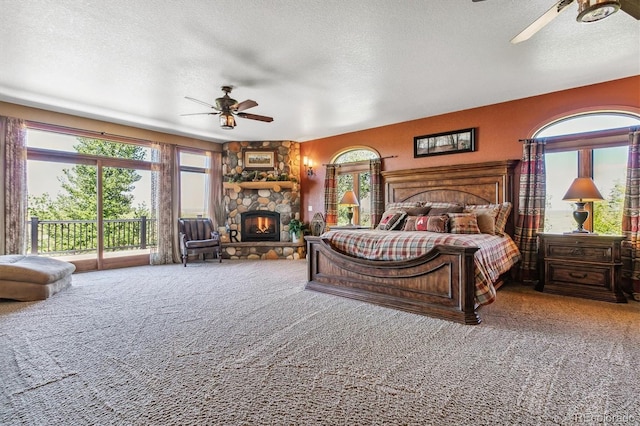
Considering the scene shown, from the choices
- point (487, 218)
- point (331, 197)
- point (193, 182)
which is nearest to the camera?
point (487, 218)

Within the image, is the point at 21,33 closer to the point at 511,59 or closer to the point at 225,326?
the point at 225,326

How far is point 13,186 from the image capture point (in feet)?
15.5

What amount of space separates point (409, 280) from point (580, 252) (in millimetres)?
2239

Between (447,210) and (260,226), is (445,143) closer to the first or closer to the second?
(447,210)

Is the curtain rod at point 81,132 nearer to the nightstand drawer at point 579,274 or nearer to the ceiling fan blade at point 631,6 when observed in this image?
the ceiling fan blade at point 631,6

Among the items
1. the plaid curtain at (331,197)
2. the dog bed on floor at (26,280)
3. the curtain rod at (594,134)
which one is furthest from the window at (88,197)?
the curtain rod at (594,134)

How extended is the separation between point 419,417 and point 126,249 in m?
6.89

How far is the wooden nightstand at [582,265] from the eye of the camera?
358cm

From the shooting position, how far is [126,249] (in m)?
6.67

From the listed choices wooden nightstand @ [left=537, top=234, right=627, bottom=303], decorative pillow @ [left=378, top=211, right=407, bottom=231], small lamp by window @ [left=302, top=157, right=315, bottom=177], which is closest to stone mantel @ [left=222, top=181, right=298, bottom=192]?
small lamp by window @ [left=302, top=157, right=315, bottom=177]

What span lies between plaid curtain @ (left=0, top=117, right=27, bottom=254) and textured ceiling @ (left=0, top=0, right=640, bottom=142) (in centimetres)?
51

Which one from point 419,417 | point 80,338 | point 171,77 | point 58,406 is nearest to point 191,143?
point 171,77

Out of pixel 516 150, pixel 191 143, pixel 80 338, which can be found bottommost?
pixel 80 338

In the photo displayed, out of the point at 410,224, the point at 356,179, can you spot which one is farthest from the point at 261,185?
the point at 410,224
